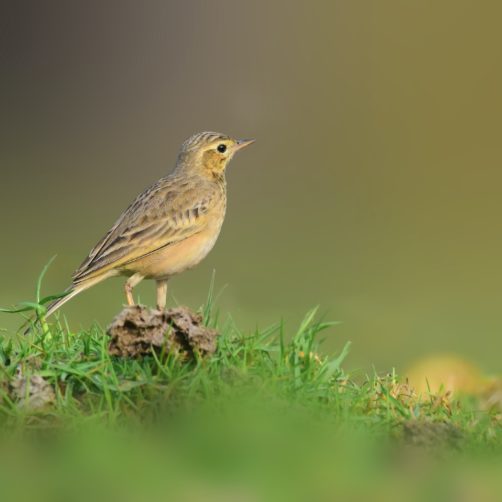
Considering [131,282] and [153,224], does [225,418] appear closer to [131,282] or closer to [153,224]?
[131,282]

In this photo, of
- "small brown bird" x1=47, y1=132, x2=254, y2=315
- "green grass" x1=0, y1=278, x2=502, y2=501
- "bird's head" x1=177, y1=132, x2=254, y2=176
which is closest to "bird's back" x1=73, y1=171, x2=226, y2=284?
"small brown bird" x1=47, y1=132, x2=254, y2=315

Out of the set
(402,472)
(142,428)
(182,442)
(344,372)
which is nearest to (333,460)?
(402,472)

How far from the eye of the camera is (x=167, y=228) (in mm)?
8477

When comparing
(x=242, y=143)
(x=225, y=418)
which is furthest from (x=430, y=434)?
(x=242, y=143)

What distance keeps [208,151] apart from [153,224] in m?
1.15

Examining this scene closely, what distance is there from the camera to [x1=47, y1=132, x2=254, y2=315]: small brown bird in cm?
816

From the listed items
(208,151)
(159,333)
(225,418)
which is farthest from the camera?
(208,151)

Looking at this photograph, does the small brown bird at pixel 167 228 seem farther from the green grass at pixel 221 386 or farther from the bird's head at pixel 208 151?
the green grass at pixel 221 386

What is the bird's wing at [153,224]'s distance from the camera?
8125mm

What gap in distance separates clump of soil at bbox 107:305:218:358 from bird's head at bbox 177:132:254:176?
389cm

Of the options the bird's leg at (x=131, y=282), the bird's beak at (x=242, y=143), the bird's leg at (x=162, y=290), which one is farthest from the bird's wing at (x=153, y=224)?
the bird's beak at (x=242, y=143)

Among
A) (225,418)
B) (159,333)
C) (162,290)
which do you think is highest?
(162,290)

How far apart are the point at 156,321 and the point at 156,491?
203 centimetres

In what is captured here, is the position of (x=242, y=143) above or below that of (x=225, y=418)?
above
